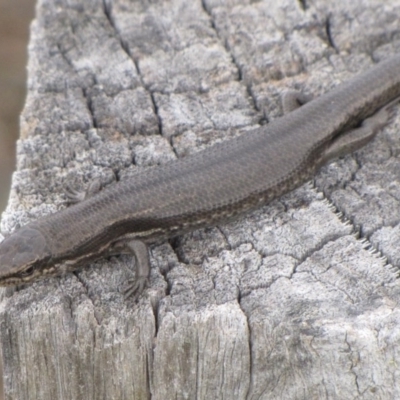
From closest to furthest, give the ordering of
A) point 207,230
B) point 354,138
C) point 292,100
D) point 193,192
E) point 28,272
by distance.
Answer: point 28,272 → point 207,230 → point 193,192 → point 354,138 → point 292,100

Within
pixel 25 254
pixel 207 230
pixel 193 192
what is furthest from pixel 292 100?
pixel 25 254

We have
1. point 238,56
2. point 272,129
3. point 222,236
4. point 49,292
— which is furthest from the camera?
point 238,56

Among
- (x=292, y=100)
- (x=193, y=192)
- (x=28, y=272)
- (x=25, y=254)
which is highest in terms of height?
(x=292, y=100)

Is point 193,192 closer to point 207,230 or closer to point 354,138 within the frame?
point 207,230

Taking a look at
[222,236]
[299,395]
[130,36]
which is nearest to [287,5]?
[130,36]

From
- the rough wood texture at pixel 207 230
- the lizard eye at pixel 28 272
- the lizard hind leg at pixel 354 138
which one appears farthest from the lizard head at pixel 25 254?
the lizard hind leg at pixel 354 138

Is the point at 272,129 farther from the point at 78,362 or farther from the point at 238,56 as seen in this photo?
the point at 78,362

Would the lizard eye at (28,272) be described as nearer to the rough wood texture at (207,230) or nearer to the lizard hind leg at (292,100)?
the rough wood texture at (207,230)
